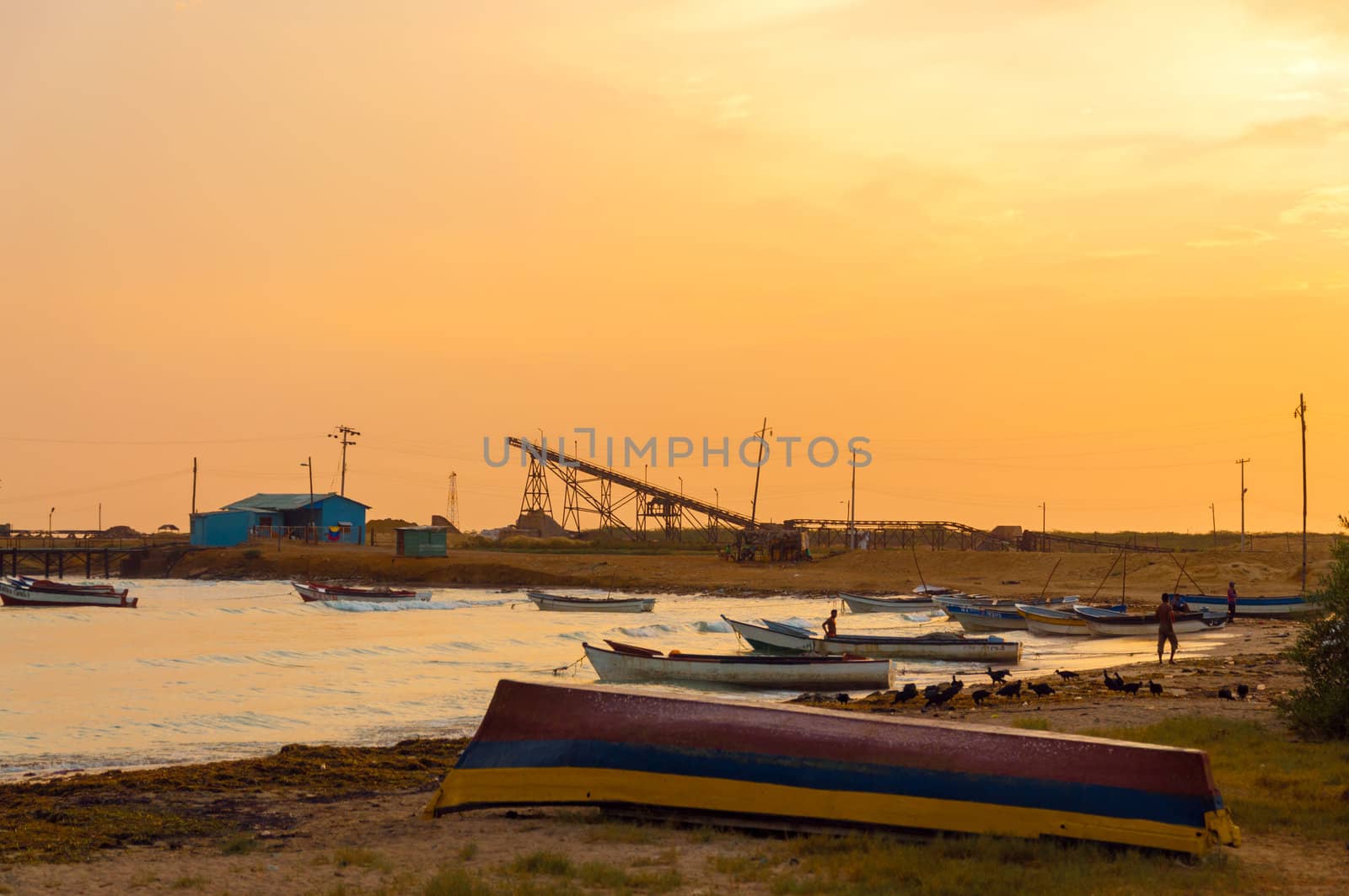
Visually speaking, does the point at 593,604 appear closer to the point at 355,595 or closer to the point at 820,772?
the point at 355,595

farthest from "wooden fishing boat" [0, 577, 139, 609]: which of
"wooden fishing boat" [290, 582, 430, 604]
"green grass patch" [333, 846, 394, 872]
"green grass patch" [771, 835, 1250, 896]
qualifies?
"green grass patch" [771, 835, 1250, 896]

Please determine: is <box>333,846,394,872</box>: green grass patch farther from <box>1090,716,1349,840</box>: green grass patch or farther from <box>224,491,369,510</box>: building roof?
<box>224,491,369,510</box>: building roof

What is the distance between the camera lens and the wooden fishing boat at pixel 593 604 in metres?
63.4

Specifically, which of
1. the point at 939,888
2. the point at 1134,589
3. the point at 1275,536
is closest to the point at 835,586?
the point at 1134,589

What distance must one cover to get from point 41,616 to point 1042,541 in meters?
80.4

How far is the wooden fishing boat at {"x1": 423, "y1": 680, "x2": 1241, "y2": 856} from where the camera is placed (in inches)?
436

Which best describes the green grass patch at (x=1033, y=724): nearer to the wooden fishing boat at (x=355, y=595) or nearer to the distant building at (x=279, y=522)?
the wooden fishing boat at (x=355, y=595)

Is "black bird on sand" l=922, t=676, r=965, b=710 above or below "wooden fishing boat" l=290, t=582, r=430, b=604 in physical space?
above

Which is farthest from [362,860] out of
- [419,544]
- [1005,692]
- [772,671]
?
[419,544]

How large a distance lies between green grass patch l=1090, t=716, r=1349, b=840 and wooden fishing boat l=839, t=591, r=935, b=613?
149 ft

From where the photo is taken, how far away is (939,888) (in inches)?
397

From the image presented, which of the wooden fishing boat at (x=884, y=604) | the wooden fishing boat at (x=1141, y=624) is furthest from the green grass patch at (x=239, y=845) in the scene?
the wooden fishing boat at (x=884, y=604)

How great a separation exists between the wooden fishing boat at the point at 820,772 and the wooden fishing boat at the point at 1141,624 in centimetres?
3627

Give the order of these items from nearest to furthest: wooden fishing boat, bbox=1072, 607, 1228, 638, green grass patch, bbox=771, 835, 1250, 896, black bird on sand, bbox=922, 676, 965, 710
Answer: green grass patch, bbox=771, 835, 1250, 896 < black bird on sand, bbox=922, 676, 965, 710 < wooden fishing boat, bbox=1072, 607, 1228, 638
